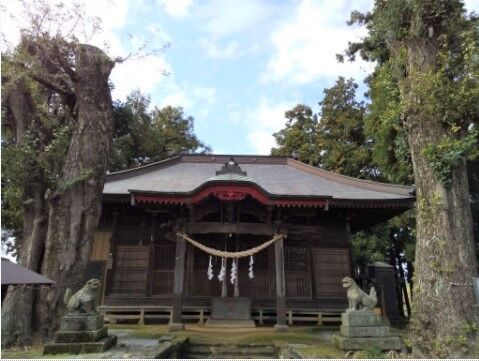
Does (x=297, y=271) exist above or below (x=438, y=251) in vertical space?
below

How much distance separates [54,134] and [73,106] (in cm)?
100

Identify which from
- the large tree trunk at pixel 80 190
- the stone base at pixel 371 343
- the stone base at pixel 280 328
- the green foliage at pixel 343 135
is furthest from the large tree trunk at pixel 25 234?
the green foliage at pixel 343 135

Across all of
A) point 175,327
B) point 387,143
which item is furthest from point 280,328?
point 387,143

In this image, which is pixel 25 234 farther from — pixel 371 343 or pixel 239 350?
pixel 371 343

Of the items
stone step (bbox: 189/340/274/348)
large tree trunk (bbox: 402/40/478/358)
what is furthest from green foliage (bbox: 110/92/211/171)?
large tree trunk (bbox: 402/40/478/358)

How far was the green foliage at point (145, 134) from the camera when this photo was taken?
15626 millimetres

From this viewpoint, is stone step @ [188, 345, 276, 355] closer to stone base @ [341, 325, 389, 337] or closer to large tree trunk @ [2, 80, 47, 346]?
stone base @ [341, 325, 389, 337]

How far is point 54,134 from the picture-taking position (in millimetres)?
8352

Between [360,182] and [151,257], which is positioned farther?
[360,182]

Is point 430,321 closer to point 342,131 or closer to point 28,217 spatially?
point 28,217

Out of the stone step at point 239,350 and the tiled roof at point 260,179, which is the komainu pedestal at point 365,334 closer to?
the stone step at point 239,350

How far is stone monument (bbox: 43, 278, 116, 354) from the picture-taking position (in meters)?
6.29

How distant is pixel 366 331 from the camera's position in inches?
259

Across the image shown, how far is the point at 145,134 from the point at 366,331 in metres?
14.9
